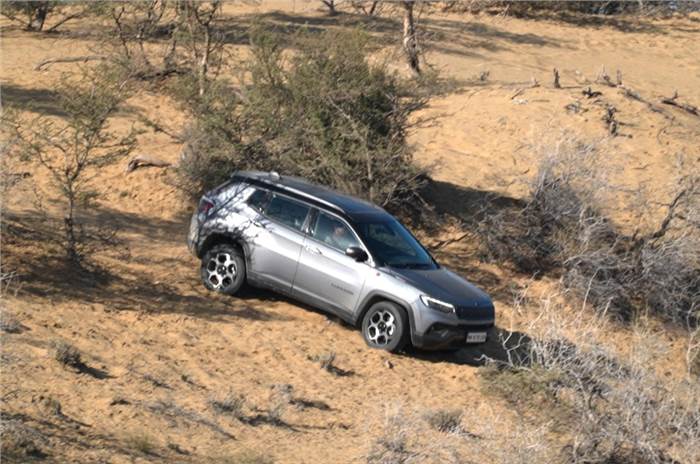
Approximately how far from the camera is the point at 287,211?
46.0 ft

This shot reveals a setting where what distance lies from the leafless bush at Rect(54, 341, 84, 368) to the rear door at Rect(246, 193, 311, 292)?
344 cm

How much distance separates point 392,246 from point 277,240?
1406 millimetres

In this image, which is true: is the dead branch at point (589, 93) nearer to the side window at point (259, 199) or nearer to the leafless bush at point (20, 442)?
the side window at point (259, 199)

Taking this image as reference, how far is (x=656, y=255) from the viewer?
1662 cm

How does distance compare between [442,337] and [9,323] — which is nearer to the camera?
[9,323]

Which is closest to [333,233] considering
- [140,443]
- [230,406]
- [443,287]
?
[443,287]

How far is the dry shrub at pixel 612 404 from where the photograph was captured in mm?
9523

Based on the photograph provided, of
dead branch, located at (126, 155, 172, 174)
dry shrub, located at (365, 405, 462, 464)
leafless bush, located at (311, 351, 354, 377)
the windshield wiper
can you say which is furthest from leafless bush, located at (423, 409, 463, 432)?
dead branch, located at (126, 155, 172, 174)

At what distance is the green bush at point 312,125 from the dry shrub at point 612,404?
6743mm

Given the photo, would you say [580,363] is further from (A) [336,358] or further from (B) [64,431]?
(B) [64,431]

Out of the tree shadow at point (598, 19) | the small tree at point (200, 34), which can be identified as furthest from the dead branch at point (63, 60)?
the tree shadow at point (598, 19)

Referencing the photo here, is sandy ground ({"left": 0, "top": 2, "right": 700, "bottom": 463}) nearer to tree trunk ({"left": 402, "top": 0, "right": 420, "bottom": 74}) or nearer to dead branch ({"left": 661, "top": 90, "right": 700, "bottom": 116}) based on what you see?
dead branch ({"left": 661, "top": 90, "right": 700, "bottom": 116})

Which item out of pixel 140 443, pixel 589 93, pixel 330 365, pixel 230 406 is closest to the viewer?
pixel 140 443

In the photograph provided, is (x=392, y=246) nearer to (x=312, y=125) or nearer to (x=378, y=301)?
(x=378, y=301)
